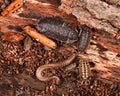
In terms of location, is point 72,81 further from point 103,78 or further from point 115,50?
point 115,50

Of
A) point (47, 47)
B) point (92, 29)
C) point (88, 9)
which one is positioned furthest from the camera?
point (47, 47)

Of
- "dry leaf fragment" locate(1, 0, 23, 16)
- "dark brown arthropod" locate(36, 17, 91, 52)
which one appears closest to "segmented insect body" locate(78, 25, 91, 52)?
"dark brown arthropod" locate(36, 17, 91, 52)

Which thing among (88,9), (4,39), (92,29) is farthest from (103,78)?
(4,39)

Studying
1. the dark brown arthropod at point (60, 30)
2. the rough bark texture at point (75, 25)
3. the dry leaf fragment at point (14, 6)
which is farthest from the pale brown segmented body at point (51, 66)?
the dry leaf fragment at point (14, 6)

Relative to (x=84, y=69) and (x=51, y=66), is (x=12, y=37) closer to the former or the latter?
(x=51, y=66)

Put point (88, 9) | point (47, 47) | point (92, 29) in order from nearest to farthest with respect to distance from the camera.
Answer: point (88, 9), point (92, 29), point (47, 47)

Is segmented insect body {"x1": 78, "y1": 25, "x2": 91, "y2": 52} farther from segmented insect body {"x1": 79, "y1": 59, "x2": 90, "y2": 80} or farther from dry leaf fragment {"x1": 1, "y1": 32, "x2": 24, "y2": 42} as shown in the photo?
dry leaf fragment {"x1": 1, "y1": 32, "x2": 24, "y2": 42}

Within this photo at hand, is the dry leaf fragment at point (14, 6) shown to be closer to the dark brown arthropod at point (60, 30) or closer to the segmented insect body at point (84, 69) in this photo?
the dark brown arthropod at point (60, 30)

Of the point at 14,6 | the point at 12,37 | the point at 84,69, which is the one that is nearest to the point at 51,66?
the point at 84,69
